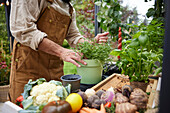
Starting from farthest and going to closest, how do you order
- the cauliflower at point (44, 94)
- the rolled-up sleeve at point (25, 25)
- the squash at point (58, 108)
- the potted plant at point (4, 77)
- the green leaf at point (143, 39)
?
1. the potted plant at point (4, 77)
2. the rolled-up sleeve at point (25, 25)
3. the green leaf at point (143, 39)
4. the cauliflower at point (44, 94)
5. the squash at point (58, 108)

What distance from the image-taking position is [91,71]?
3.89ft

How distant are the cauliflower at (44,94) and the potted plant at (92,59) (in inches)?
Result: 16.6

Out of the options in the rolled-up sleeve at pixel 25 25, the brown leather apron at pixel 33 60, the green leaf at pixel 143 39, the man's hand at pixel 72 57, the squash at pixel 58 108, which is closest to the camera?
the squash at pixel 58 108

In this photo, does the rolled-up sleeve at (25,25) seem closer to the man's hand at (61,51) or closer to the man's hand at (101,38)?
the man's hand at (61,51)

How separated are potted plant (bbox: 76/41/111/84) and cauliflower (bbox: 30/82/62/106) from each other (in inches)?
16.6

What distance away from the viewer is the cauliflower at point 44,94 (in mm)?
708

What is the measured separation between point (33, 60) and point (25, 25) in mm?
394

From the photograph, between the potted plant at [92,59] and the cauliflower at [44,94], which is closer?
the cauliflower at [44,94]

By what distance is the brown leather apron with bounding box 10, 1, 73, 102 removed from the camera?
1445 mm

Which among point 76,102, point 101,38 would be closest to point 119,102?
point 76,102

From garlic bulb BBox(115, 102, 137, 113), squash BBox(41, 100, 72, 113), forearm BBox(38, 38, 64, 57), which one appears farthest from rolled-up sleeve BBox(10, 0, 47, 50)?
Answer: garlic bulb BBox(115, 102, 137, 113)

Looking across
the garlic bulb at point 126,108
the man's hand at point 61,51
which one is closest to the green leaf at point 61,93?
the garlic bulb at point 126,108

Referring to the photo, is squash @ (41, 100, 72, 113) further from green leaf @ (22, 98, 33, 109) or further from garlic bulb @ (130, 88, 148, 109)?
garlic bulb @ (130, 88, 148, 109)

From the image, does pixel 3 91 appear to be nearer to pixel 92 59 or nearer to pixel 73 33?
pixel 73 33
